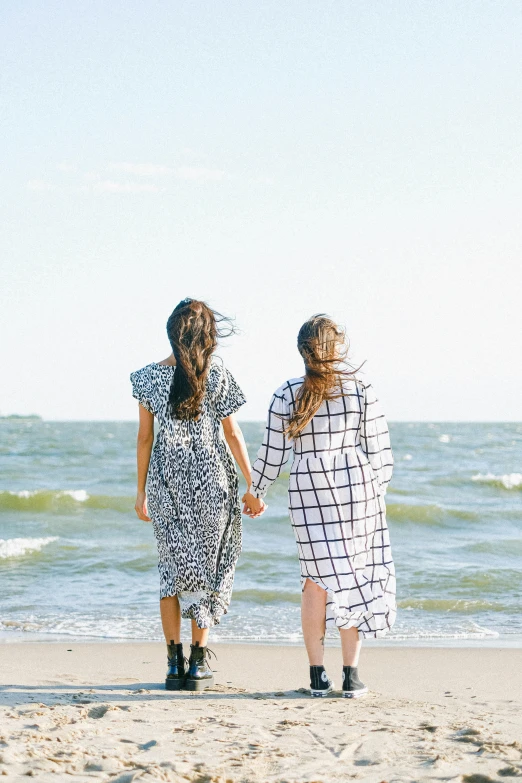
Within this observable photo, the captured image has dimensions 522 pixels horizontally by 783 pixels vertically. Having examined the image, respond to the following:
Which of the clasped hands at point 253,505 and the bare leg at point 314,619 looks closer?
the bare leg at point 314,619

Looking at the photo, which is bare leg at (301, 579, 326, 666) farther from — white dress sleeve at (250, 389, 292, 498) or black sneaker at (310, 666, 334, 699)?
white dress sleeve at (250, 389, 292, 498)

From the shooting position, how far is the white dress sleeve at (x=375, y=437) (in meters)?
3.98

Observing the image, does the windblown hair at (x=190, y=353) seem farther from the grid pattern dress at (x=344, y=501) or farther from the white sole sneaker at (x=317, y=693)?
the white sole sneaker at (x=317, y=693)

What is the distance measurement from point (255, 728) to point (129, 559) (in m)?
6.09

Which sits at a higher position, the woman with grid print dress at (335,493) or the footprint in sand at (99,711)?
the woman with grid print dress at (335,493)

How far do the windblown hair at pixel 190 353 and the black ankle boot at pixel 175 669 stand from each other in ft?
3.70

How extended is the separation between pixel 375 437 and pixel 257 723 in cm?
135

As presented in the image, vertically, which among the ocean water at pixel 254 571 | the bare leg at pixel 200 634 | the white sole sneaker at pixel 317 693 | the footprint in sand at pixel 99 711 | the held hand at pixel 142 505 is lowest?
the ocean water at pixel 254 571

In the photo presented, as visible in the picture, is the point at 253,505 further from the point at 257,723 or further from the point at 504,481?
the point at 504,481

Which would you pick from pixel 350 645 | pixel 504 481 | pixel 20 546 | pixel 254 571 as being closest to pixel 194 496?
pixel 350 645

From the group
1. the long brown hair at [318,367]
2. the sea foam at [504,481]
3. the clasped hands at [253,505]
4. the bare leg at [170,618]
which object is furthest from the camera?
the sea foam at [504,481]

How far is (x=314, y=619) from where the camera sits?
399 centimetres

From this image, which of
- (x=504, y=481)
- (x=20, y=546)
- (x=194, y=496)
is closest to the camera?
(x=194, y=496)

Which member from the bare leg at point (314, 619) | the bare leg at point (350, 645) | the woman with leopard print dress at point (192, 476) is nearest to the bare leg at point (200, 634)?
the woman with leopard print dress at point (192, 476)
